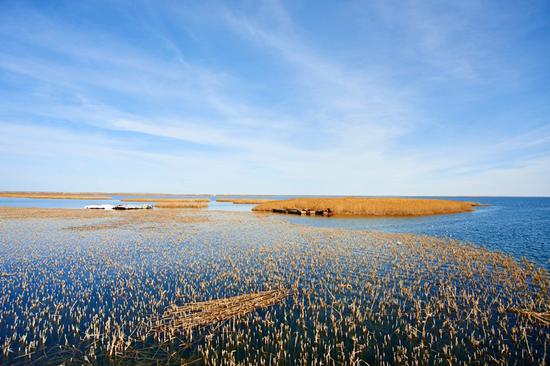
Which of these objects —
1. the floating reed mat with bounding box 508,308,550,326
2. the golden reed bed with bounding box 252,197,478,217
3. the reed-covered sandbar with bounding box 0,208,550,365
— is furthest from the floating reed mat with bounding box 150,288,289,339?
the golden reed bed with bounding box 252,197,478,217

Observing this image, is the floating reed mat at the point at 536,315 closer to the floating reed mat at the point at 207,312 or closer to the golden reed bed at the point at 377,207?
the floating reed mat at the point at 207,312

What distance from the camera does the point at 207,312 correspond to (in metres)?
11.7

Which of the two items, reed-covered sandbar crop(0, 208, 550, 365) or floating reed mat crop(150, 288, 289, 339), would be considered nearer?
reed-covered sandbar crop(0, 208, 550, 365)

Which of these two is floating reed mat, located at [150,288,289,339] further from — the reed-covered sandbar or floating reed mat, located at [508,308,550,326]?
floating reed mat, located at [508,308,550,326]

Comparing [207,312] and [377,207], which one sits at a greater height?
[377,207]

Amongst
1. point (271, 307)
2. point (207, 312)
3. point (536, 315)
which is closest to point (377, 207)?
point (536, 315)

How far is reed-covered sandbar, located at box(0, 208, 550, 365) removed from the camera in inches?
361

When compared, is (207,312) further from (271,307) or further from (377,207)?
(377,207)

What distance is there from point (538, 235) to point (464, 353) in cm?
3447

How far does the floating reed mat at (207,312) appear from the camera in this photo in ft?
34.7

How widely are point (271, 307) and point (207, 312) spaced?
2.77 m

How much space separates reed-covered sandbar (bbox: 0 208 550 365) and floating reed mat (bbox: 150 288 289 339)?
0.18ft

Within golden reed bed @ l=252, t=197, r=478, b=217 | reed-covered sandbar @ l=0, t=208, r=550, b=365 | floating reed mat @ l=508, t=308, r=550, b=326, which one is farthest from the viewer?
golden reed bed @ l=252, t=197, r=478, b=217

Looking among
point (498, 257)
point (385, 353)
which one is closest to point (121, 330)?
point (385, 353)
